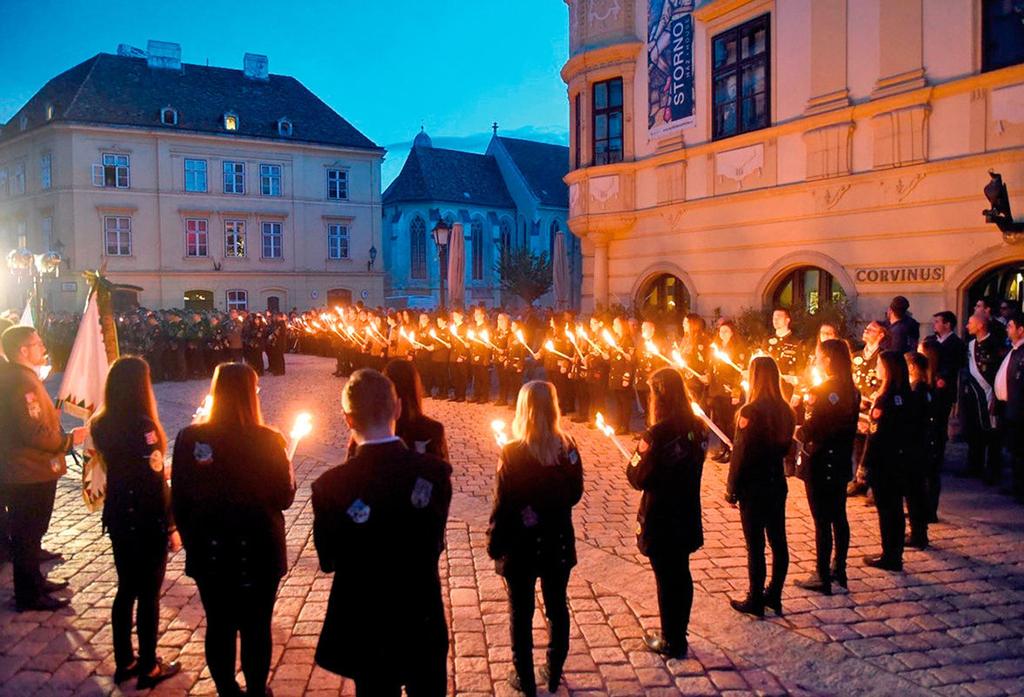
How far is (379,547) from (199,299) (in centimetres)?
4352

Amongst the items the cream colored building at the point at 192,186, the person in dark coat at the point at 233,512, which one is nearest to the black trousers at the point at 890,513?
the person in dark coat at the point at 233,512

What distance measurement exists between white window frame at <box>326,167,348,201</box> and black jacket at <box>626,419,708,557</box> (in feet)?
146

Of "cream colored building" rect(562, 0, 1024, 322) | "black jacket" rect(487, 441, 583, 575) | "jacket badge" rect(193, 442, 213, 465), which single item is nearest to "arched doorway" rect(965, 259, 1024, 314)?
"cream colored building" rect(562, 0, 1024, 322)

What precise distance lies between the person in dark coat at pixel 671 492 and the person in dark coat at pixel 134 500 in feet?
9.36

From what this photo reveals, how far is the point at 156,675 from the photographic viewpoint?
4734mm

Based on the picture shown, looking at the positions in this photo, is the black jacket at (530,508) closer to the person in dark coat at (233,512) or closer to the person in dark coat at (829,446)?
the person in dark coat at (233,512)

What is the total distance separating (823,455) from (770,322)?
9261 millimetres

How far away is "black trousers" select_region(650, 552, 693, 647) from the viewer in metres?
5.08

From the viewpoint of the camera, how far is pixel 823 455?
6.02 metres

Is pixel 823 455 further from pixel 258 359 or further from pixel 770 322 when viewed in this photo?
pixel 258 359

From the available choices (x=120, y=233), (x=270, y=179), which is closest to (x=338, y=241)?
(x=270, y=179)

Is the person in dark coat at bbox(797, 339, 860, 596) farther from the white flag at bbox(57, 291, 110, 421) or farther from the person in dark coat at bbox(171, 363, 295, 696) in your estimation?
the white flag at bbox(57, 291, 110, 421)

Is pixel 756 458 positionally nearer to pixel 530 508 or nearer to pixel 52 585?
pixel 530 508

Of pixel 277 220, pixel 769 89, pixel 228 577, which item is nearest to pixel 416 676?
pixel 228 577
